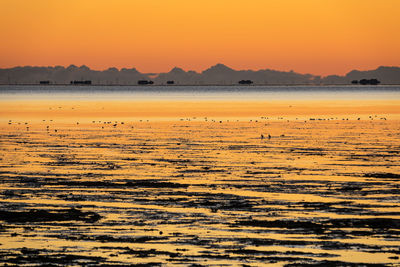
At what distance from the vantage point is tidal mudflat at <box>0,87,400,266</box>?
52.8ft

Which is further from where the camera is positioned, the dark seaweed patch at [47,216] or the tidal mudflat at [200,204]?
the dark seaweed patch at [47,216]

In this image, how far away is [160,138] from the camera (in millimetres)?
48000

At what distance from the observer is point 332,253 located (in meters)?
16.0

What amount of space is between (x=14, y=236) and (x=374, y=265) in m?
7.66

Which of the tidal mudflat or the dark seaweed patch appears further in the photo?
the dark seaweed patch

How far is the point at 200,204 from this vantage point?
22000 mm

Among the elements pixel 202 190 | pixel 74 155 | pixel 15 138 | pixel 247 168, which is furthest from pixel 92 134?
pixel 202 190

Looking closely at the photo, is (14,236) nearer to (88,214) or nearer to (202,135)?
(88,214)

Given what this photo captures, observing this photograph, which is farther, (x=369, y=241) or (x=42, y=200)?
(x=42, y=200)

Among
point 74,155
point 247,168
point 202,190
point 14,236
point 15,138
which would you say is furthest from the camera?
point 15,138

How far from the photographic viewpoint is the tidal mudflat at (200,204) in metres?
16.1

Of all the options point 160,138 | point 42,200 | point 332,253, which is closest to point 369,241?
point 332,253

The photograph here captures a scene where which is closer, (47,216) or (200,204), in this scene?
(47,216)

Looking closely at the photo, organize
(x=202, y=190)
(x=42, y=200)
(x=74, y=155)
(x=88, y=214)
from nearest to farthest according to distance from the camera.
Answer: (x=88, y=214), (x=42, y=200), (x=202, y=190), (x=74, y=155)
